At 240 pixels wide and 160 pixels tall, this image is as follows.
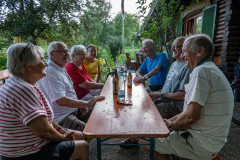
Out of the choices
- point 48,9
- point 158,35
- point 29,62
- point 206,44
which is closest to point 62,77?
point 29,62

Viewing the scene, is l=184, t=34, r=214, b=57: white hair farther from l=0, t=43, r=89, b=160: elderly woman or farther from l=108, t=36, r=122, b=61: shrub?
l=108, t=36, r=122, b=61: shrub

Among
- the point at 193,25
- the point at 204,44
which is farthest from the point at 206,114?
the point at 193,25

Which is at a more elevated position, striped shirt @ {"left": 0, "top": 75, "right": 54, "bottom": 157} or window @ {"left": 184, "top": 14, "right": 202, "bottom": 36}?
window @ {"left": 184, "top": 14, "right": 202, "bottom": 36}

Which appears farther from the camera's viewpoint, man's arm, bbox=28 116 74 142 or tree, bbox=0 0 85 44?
tree, bbox=0 0 85 44

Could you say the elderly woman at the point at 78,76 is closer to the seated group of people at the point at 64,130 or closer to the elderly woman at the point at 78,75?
the elderly woman at the point at 78,75

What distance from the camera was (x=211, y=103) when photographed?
1139 millimetres

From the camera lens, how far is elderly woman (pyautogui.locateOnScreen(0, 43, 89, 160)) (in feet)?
3.10

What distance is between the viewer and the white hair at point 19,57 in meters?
1.03

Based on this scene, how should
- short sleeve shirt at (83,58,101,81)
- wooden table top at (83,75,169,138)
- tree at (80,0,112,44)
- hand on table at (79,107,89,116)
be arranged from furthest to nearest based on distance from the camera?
tree at (80,0,112,44) → short sleeve shirt at (83,58,101,81) → hand on table at (79,107,89,116) → wooden table top at (83,75,169,138)

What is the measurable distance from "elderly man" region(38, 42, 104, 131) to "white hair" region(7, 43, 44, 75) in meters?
0.57

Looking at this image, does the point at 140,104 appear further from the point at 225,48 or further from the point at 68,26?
the point at 68,26

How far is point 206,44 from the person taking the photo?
1.26m

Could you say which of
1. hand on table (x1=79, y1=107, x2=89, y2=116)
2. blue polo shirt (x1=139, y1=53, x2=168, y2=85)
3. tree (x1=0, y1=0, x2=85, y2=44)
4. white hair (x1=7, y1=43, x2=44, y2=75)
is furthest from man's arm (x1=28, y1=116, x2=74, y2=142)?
tree (x1=0, y1=0, x2=85, y2=44)

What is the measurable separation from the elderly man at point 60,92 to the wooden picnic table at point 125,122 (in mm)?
313
